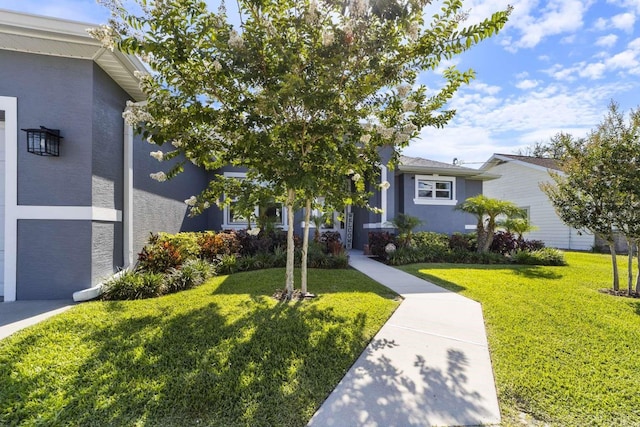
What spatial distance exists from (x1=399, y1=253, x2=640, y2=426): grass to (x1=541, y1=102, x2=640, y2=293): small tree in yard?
1.57m

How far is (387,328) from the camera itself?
4402 mm

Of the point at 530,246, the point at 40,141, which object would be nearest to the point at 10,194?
the point at 40,141

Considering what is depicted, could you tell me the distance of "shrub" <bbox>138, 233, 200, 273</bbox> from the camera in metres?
6.45

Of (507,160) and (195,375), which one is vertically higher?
(507,160)

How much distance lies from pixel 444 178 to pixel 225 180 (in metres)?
11.1

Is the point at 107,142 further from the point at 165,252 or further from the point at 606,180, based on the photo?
the point at 606,180

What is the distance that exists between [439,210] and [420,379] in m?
11.7

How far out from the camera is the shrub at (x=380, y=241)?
36.7ft

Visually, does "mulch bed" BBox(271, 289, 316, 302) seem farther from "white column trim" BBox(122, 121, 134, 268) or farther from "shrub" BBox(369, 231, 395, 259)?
"shrub" BBox(369, 231, 395, 259)

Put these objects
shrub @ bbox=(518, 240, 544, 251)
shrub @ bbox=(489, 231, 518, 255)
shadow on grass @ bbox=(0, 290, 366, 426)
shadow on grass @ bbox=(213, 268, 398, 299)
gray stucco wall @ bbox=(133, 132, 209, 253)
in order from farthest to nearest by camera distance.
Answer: shrub @ bbox=(489, 231, 518, 255) < shrub @ bbox=(518, 240, 544, 251) < gray stucco wall @ bbox=(133, 132, 209, 253) < shadow on grass @ bbox=(213, 268, 398, 299) < shadow on grass @ bbox=(0, 290, 366, 426)

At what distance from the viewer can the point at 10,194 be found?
203 inches

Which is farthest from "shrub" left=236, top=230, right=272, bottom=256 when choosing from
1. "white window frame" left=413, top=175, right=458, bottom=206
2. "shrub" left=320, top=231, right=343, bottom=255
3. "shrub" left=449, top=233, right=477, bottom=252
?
"shrub" left=449, top=233, right=477, bottom=252

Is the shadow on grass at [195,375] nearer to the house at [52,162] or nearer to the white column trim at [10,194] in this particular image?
the house at [52,162]

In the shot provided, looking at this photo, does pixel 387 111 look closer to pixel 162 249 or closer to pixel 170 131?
pixel 170 131
